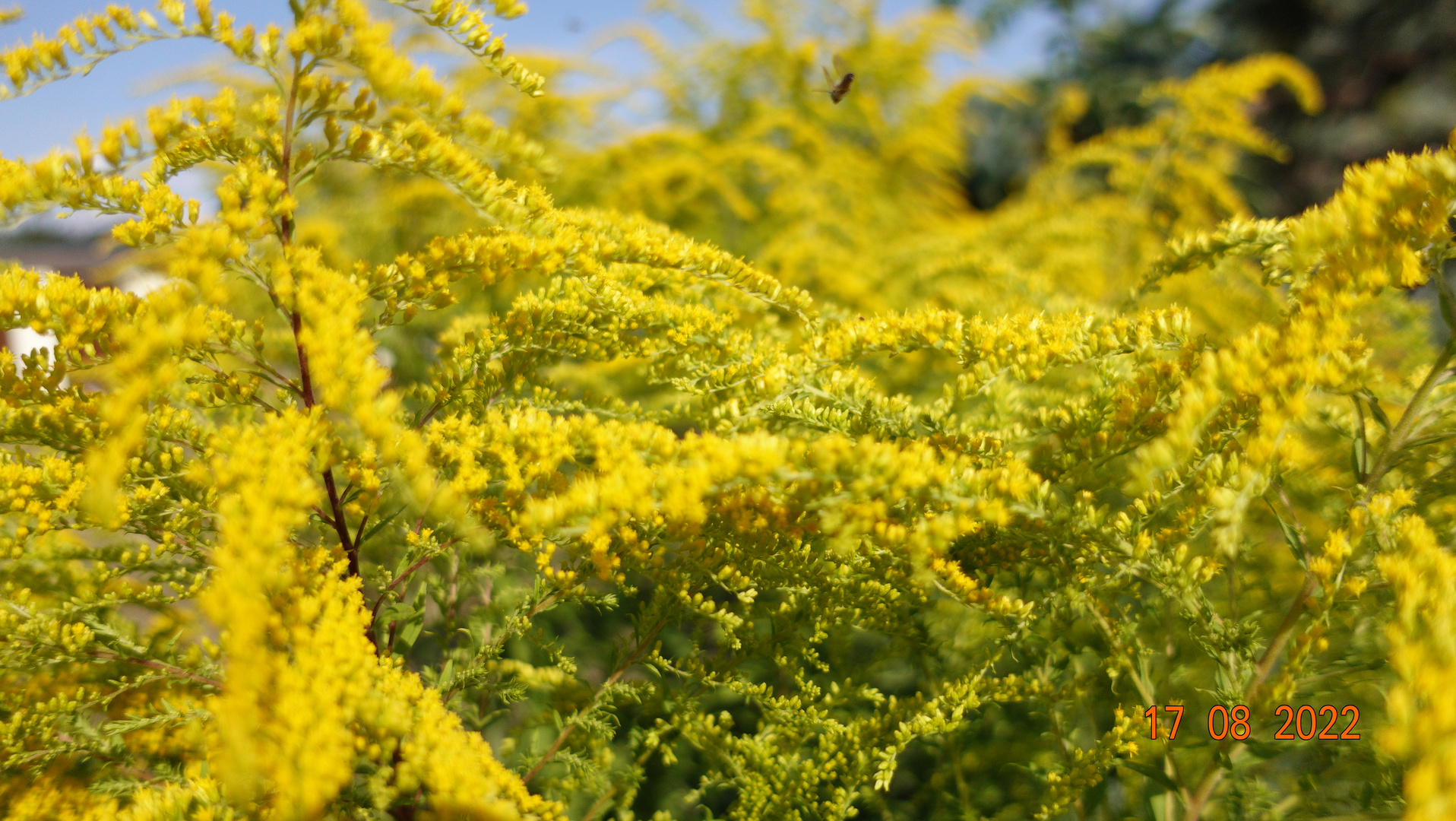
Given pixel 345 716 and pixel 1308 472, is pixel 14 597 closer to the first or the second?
pixel 345 716

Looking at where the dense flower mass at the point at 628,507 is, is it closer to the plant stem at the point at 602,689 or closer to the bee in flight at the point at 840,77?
the plant stem at the point at 602,689

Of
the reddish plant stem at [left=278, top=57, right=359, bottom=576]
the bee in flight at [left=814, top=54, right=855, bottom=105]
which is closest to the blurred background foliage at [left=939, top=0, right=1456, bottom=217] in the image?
the bee in flight at [left=814, top=54, right=855, bottom=105]

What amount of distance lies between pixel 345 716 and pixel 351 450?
366mm

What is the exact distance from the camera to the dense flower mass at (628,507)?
0.80m

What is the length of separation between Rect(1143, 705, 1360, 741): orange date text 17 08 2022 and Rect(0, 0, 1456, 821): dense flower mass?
0.04 feet

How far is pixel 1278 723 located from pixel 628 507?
44.5 inches

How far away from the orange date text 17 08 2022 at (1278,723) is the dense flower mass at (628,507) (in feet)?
0.04

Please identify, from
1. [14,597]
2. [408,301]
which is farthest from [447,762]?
[14,597]

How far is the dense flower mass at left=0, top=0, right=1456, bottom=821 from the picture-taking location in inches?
31.7

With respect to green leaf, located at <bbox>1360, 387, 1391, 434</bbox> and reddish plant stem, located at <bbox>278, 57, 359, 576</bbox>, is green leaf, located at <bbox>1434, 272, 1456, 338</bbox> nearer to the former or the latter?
green leaf, located at <bbox>1360, 387, 1391, 434</bbox>

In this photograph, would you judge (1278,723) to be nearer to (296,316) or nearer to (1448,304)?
(1448,304)

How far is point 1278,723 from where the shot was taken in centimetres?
118

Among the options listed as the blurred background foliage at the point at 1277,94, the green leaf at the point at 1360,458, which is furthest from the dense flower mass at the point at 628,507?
the blurred background foliage at the point at 1277,94

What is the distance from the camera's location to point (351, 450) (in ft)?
3.19
